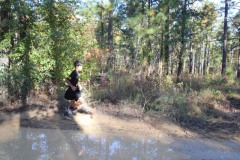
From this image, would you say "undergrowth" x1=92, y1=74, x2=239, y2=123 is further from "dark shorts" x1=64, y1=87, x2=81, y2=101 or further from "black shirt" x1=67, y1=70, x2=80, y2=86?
"black shirt" x1=67, y1=70, x2=80, y2=86

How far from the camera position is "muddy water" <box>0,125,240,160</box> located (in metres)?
5.06

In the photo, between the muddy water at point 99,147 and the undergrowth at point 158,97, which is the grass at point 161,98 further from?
the muddy water at point 99,147

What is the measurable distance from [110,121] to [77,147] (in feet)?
6.72

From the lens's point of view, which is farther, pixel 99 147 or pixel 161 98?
pixel 161 98

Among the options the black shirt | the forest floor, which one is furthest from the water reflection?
the black shirt

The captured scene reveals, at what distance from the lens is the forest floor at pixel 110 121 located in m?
6.84

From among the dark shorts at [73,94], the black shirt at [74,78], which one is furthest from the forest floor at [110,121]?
the black shirt at [74,78]

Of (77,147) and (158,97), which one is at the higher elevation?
(158,97)

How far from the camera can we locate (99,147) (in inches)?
220

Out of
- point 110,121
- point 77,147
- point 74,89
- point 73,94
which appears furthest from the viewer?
point 110,121

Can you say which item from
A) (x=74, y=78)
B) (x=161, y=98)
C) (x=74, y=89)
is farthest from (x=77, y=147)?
(x=161, y=98)

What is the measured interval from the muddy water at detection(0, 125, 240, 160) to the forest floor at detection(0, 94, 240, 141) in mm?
420

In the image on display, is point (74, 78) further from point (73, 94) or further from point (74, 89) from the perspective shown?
point (73, 94)

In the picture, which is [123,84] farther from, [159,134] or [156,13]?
[156,13]
